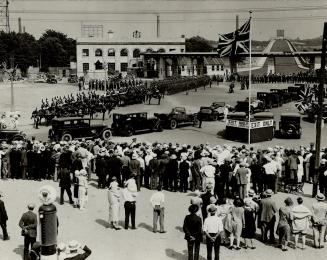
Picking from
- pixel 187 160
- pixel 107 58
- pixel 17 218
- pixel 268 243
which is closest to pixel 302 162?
pixel 187 160

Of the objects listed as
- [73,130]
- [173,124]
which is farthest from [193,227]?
[173,124]

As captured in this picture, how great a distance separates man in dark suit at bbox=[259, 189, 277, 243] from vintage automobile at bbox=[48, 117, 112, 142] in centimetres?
1558

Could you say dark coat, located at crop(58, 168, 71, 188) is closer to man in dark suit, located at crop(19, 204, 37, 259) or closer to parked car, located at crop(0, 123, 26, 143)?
man in dark suit, located at crop(19, 204, 37, 259)

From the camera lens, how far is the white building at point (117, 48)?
9388 centimetres

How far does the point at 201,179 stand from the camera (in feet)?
55.8

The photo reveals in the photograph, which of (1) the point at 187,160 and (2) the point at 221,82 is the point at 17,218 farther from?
(2) the point at 221,82

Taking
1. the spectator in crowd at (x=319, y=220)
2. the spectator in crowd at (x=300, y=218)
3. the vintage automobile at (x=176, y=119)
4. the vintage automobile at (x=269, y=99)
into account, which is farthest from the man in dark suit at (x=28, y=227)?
the vintage automobile at (x=269, y=99)

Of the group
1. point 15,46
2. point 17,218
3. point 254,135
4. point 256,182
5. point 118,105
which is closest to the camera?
point 17,218

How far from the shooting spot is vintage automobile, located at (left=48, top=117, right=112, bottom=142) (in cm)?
2605

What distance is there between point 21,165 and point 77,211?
15.3 feet

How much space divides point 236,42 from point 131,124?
7689mm

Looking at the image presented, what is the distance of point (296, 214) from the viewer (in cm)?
1191

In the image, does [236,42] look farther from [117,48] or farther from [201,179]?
[117,48]

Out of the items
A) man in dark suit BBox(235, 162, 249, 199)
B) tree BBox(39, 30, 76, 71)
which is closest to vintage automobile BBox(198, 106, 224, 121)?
man in dark suit BBox(235, 162, 249, 199)
